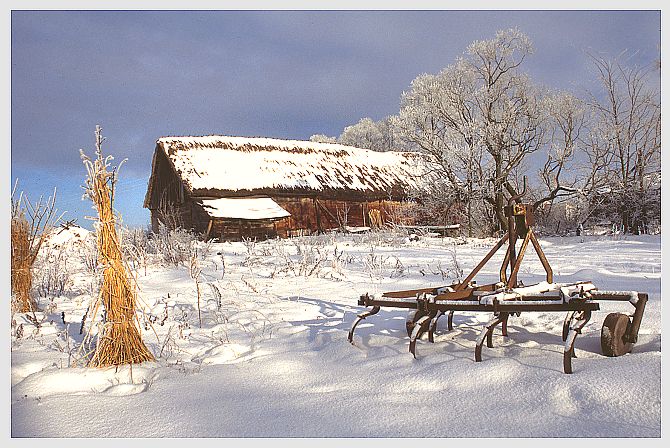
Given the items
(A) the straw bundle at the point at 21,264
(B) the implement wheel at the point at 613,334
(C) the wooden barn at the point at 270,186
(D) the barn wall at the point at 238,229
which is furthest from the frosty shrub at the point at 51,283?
(D) the barn wall at the point at 238,229

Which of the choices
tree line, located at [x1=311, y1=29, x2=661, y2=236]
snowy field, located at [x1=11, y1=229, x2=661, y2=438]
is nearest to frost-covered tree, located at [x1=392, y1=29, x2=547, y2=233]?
tree line, located at [x1=311, y1=29, x2=661, y2=236]

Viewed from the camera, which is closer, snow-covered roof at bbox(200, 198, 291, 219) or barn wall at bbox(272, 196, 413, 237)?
snow-covered roof at bbox(200, 198, 291, 219)

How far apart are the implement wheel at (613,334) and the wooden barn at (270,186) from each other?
15665 millimetres

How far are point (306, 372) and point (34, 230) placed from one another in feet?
12.8

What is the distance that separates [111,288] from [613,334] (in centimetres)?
356

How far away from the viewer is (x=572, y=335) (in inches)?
130

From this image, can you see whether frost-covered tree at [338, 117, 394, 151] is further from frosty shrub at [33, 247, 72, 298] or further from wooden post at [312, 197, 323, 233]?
frosty shrub at [33, 247, 72, 298]

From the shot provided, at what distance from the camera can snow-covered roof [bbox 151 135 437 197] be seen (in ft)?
70.6

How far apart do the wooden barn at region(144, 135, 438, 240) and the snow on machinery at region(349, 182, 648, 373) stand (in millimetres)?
14776

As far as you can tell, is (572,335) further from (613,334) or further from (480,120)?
(480,120)

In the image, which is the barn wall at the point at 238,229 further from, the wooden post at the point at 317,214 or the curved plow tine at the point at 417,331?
the curved plow tine at the point at 417,331

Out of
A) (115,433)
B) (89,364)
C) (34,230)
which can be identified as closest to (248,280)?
(34,230)

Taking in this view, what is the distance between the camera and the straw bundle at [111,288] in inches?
152

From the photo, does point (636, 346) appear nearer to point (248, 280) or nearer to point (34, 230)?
point (248, 280)
